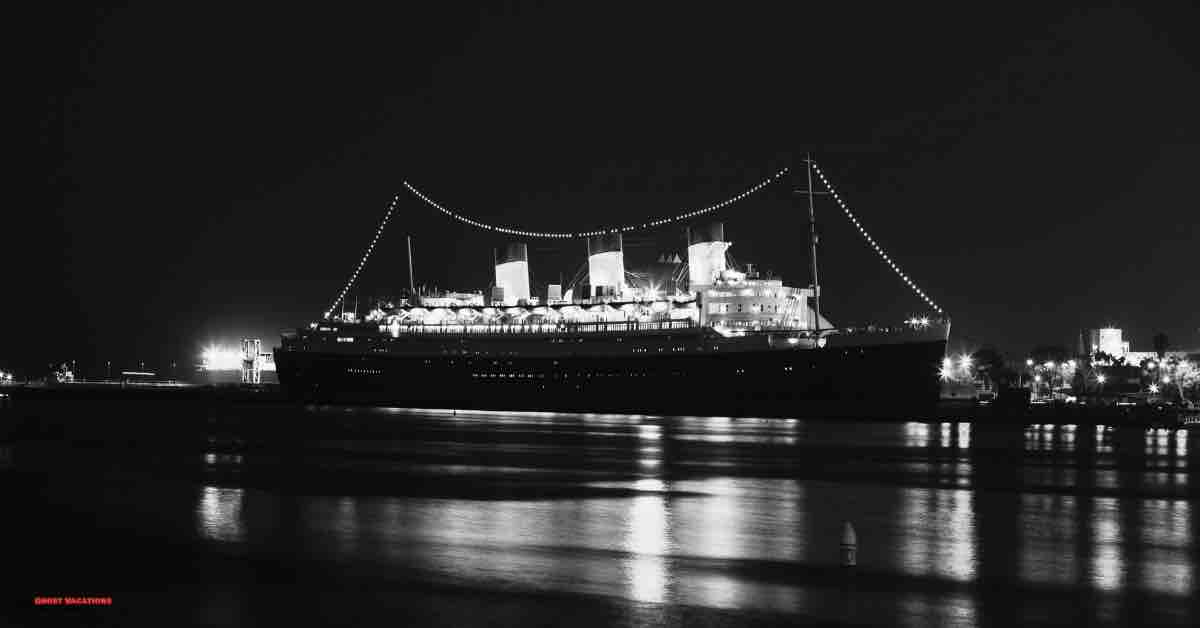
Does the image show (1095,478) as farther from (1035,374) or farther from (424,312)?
(1035,374)

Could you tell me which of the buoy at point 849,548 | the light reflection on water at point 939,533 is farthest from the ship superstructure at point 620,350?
the buoy at point 849,548

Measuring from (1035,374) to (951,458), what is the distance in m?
94.6

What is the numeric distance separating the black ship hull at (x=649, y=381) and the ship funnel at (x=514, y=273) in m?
6.85

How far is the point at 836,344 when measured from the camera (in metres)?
64.1

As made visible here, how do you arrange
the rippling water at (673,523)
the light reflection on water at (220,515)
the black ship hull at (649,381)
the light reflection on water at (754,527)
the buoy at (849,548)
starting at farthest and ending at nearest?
the black ship hull at (649,381) → the light reflection on water at (220,515) → the buoy at (849,548) → the light reflection on water at (754,527) → the rippling water at (673,523)

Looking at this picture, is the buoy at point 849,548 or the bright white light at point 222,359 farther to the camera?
the bright white light at point 222,359

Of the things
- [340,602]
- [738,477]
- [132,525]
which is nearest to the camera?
[340,602]

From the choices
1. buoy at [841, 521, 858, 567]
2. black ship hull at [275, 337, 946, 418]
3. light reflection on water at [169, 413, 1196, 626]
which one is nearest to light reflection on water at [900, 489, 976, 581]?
light reflection on water at [169, 413, 1196, 626]

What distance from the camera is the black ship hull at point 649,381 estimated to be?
63906 millimetres

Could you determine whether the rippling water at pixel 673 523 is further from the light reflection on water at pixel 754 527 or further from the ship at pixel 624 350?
the ship at pixel 624 350

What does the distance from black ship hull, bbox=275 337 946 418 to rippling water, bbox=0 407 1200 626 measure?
25.1 m

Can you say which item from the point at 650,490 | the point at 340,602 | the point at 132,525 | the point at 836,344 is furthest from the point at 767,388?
the point at 340,602

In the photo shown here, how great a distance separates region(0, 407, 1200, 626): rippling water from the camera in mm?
13422

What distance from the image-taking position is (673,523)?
1914cm
